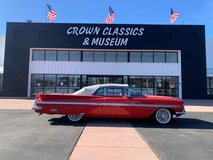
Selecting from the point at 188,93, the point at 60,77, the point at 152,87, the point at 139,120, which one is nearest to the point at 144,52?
the point at 152,87

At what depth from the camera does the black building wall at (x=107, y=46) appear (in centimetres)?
2362

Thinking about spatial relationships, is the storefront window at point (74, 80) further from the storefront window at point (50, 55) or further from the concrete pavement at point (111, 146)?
the concrete pavement at point (111, 146)

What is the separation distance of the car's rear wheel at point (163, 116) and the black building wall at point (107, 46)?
15.7 meters

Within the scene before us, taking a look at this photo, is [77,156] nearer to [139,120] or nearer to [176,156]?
[176,156]

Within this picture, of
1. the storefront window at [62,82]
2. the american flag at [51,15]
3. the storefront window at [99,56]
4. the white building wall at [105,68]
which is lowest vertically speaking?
the storefront window at [62,82]

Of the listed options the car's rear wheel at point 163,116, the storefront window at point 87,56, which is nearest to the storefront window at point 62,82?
the storefront window at point 87,56

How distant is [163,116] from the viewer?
904cm

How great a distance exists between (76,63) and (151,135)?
1789 centimetres

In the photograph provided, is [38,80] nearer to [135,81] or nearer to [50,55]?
[50,55]

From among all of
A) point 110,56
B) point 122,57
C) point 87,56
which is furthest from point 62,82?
point 122,57

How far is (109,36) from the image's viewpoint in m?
24.0

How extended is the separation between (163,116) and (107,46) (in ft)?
52.1

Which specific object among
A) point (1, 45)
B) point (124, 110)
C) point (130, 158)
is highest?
point (1, 45)

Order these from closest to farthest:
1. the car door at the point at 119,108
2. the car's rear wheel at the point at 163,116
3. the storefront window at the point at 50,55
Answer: the car door at the point at 119,108
the car's rear wheel at the point at 163,116
the storefront window at the point at 50,55
